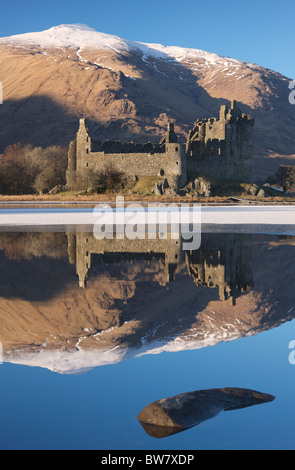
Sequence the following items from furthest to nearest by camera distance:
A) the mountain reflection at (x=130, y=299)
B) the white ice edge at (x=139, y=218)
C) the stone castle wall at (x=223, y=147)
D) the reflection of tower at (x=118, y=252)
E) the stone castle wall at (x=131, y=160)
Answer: the stone castle wall at (x=223, y=147) < the stone castle wall at (x=131, y=160) < the white ice edge at (x=139, y=218) < the reflection of tower at (x=118, y=252) < the mountain reflection at (x=130, y=299)

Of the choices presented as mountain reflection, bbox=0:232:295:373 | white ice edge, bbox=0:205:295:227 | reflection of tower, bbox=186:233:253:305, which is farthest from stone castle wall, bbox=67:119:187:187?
mountain reflection, bbox=0:232:295:373

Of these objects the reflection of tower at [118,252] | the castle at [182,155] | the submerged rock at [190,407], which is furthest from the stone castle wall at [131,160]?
the submerged rock at [190,407]

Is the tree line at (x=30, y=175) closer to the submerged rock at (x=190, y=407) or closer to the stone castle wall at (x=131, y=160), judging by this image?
the stone castle wall at (x=131, y=160)

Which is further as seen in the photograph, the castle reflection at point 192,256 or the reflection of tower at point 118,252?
the reflection of tower at point 118,252

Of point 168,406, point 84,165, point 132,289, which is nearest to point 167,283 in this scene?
point 132,289

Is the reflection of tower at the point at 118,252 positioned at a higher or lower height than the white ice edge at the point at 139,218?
lower

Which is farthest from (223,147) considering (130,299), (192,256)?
(130,299)
